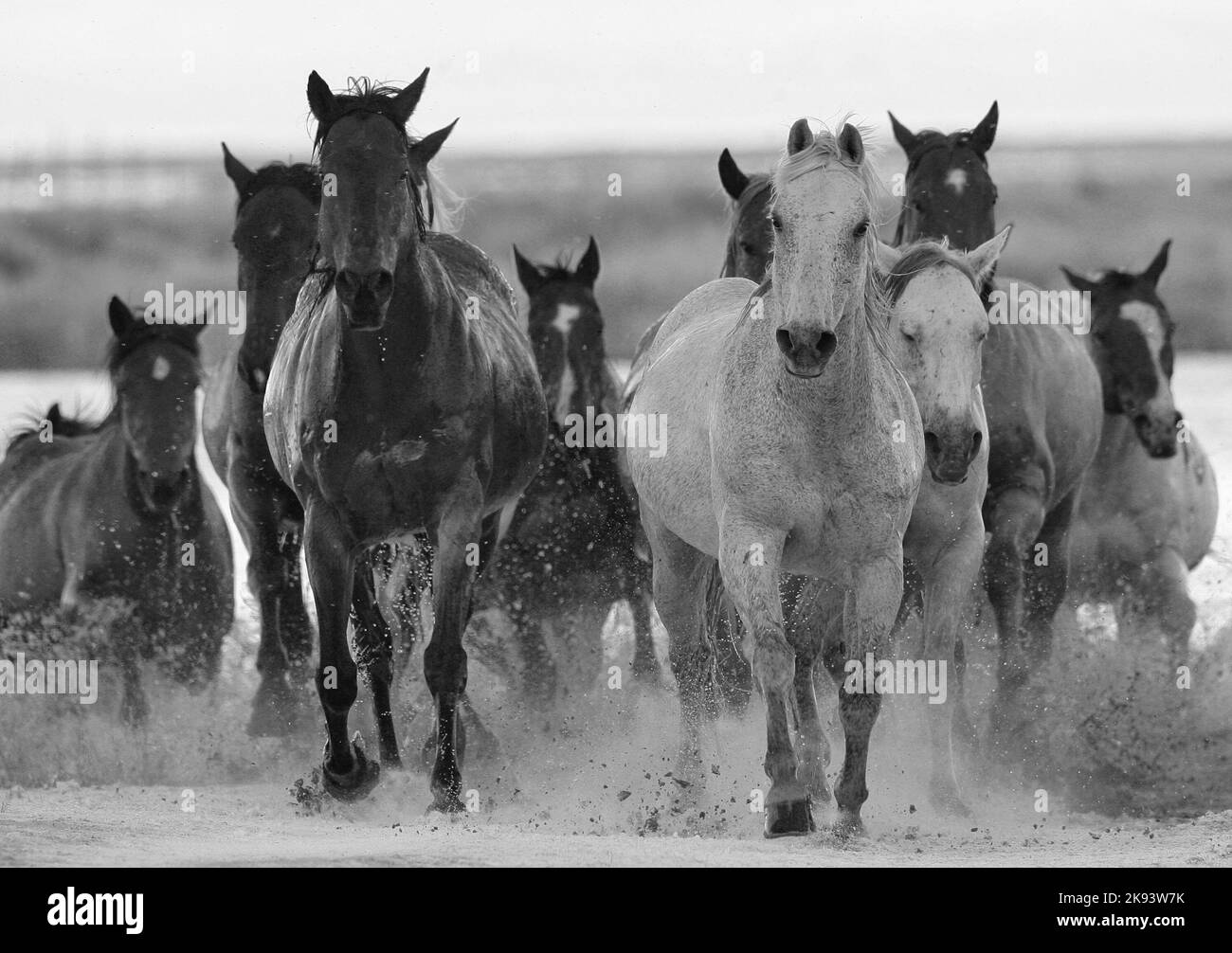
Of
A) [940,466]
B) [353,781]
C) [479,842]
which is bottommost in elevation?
[479,842]

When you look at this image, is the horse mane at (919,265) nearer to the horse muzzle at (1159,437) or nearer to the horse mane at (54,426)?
the horse muzzle at (1159,437)

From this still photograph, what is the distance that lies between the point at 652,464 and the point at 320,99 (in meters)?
1.70

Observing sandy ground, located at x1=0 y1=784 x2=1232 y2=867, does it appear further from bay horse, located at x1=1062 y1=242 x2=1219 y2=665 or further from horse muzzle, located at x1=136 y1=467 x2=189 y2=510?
bay horse, located at x1=1062 y1=242 x2=1219 y2=665

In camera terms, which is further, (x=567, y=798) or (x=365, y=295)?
(x=567, y=798)

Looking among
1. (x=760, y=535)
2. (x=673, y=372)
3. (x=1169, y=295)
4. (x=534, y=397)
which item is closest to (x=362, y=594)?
(x=534, y=397)

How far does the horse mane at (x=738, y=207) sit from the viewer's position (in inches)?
321

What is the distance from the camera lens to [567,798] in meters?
7.57

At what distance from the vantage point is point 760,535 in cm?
604

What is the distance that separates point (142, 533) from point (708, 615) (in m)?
2.79

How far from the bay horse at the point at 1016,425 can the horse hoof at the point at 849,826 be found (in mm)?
1950

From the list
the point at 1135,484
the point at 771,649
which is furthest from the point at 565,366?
the point at 771,649

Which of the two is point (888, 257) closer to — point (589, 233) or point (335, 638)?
point (335, 638)

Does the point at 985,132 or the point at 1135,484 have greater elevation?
the point at 985,132

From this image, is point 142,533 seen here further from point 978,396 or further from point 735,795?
point 978,396
